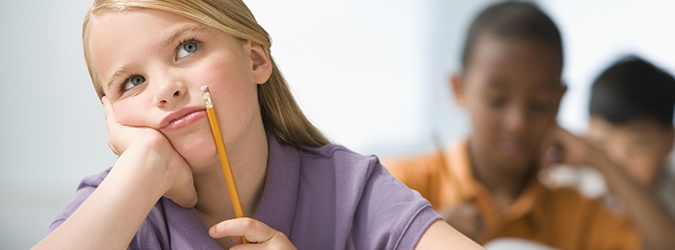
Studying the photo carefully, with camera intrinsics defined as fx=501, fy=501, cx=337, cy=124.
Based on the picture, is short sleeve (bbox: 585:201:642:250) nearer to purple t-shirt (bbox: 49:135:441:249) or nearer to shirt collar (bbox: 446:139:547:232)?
shirt collar (bbox: 446:139:547:232)

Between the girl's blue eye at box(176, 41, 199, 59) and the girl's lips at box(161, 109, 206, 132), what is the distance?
0.15 ft

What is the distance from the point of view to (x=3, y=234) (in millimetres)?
795

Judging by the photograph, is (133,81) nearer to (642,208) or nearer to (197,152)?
(197,152)

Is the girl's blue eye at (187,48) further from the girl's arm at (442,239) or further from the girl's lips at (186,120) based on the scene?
the girl's arm at (442,239)

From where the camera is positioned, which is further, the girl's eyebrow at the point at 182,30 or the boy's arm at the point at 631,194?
the boy's arm at the point at 631,194

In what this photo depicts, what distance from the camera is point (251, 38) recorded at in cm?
44

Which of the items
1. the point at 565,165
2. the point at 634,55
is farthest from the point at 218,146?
the point at 634,55

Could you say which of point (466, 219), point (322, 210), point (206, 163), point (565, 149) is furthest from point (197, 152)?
point (565, 149)

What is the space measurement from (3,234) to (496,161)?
961 mm

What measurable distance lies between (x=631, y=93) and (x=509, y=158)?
0.38m

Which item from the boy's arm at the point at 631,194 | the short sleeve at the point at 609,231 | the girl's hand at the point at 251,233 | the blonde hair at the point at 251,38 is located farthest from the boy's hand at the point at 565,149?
the girl's hand at the point at 251,233

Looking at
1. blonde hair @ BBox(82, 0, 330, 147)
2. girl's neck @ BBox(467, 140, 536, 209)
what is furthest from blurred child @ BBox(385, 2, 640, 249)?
blonde hair @ BBox(82, 0, 330, 147)

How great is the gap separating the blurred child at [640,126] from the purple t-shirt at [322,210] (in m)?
0.94

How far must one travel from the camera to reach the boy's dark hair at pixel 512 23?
44.5 inches
